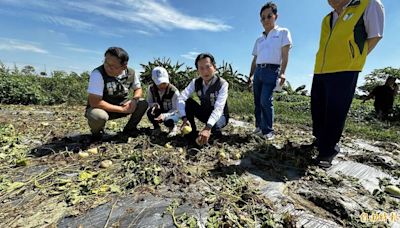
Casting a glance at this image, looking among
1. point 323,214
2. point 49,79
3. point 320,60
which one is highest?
point 320,60

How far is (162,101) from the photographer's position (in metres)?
3.85

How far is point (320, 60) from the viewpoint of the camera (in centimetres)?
295

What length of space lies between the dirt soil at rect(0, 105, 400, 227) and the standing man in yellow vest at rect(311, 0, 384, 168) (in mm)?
415

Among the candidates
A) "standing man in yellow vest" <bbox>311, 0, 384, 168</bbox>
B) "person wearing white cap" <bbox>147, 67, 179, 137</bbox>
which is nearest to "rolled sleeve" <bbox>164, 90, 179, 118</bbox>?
"person wearing white cap" <bbox>147, 67, 179, 137</bbox>

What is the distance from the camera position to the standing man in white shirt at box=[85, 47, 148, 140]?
307 centimetres

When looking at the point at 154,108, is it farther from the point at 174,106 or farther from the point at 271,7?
the point at 271,7

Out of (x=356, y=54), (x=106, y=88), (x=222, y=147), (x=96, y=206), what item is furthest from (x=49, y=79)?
(x=356, y=54)

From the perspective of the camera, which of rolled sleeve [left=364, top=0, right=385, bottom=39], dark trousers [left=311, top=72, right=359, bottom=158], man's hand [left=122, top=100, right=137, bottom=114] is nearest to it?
rolled sleeve [left=364, top=0, right=385, bottom=39]

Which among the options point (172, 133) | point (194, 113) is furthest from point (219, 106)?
point (172, 133)

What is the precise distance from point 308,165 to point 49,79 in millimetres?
8410

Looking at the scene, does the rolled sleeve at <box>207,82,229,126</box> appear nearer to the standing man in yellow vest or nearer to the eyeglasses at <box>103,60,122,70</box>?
the standing man in yellow vest

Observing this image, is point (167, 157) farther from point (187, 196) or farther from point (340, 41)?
point (340, 41)

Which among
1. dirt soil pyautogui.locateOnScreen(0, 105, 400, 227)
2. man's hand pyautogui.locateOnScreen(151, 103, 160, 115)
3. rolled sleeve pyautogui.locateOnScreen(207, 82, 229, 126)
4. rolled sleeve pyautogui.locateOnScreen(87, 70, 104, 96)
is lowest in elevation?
dirt soil pyautogui.locateOnScreen(0, 105, 400, 227)

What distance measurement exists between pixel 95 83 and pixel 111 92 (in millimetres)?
289
